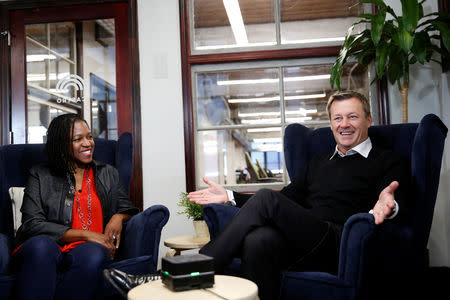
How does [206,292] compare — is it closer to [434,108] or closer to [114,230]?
[114,230]

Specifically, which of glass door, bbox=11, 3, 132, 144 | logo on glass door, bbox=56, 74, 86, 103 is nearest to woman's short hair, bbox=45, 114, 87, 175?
glass door, bbox=11, 3, 132, 144

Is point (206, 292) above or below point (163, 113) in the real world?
below

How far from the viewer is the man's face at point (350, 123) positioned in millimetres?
2223

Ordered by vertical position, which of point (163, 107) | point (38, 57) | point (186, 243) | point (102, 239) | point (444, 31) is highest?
point (38, 57)

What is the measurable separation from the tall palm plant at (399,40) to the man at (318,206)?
72cm

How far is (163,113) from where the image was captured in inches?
142

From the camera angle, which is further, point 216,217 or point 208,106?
point 208,106

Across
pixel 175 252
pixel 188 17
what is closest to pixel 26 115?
pixel 188 17

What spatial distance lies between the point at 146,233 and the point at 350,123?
1087mm

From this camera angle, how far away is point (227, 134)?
3695 millimetres

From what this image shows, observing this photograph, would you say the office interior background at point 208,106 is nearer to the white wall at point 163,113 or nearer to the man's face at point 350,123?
the white wall at point 163,113

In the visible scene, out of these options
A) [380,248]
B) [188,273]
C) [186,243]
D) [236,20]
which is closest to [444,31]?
[236,20]

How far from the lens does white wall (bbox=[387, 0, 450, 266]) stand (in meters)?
3.31

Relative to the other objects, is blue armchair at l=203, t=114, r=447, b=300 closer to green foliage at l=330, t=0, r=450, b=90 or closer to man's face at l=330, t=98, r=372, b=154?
man's face at l=330, t=98, r=372, b=154
